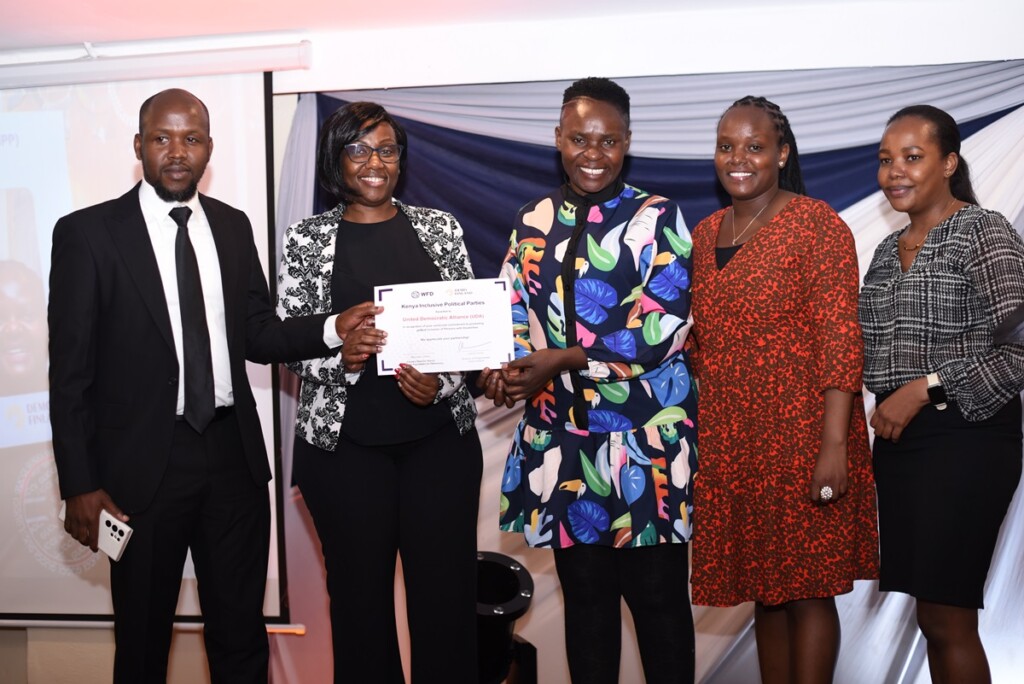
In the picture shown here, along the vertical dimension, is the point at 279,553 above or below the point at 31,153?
below

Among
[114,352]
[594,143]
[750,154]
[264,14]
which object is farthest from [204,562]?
[264,14]

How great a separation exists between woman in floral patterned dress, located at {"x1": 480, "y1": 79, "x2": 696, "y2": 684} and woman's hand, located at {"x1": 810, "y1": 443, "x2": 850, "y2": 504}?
35cm

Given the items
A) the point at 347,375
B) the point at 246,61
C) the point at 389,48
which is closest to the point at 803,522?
the point at 347,375

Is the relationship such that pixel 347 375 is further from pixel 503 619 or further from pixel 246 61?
pixel 246 61

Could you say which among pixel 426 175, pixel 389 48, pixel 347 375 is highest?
pixel 389 48

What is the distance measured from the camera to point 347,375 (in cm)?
257

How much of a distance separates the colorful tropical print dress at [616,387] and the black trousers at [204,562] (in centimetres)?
92

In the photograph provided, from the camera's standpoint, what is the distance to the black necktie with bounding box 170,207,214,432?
266 cm

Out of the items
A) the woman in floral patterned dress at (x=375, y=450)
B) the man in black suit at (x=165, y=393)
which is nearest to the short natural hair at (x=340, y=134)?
the woman in floral patterned dress at (x=375, y=450)

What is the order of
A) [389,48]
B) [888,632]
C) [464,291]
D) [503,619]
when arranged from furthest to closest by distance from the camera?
1. [389,48]
2. [888,632]
3. [503,619]
4. [464,291]

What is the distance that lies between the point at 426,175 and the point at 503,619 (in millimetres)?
1921

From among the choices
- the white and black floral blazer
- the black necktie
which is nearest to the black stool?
the white and black floral blazer

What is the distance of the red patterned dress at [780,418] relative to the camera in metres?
2.54

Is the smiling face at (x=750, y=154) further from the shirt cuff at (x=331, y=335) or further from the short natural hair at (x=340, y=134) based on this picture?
the shirt cuff at (x=331, y=335)
